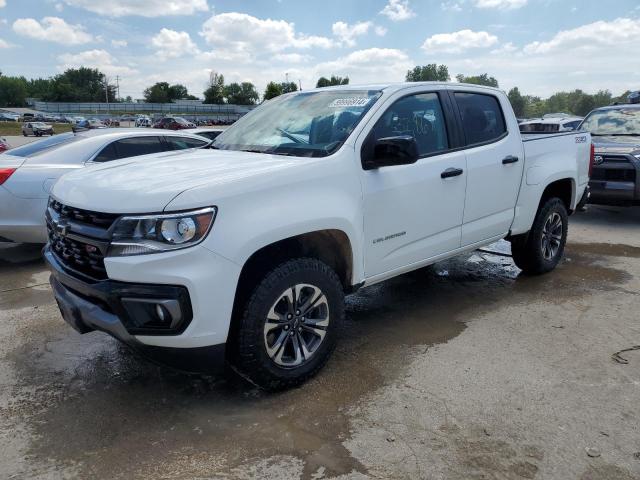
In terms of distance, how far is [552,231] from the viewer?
5.68 m

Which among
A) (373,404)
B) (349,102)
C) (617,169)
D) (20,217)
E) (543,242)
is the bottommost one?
(373,404)

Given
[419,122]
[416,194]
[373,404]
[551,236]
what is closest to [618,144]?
[551,236]

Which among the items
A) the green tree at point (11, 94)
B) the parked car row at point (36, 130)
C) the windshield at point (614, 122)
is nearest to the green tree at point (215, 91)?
the green tree at point (11, 94)

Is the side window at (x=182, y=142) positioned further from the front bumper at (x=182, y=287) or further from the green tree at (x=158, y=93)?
the green tree at (x=158, y=93)

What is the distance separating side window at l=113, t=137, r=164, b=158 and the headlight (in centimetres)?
408

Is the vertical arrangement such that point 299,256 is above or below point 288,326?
above

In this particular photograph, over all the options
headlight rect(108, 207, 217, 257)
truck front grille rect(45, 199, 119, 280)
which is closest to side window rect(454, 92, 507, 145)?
headlight rect(108, 207, 217, 257)

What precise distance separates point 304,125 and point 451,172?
3.91 feet

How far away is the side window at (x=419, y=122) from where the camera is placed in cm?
384

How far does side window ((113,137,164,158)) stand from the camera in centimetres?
650

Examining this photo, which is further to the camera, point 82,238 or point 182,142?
point 182,142

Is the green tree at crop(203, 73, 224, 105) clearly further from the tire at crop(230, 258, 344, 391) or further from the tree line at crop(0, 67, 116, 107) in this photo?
the tire at crop(230, 258, 344, 391)

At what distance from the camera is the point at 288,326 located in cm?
321

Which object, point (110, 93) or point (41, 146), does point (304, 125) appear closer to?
point (41, 146)
